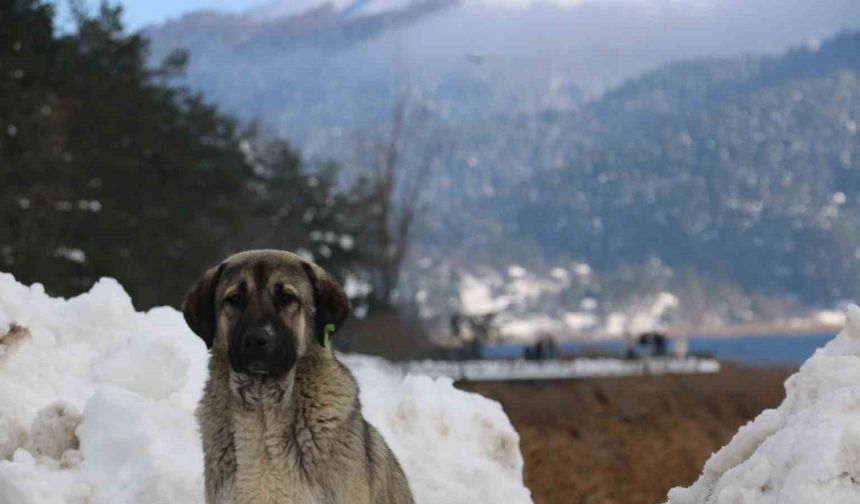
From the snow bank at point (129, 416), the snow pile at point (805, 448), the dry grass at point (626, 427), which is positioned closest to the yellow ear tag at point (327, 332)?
the snow pile at point (805, 448)

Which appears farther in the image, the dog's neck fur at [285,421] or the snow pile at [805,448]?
the dog's neck fur at [285,421]

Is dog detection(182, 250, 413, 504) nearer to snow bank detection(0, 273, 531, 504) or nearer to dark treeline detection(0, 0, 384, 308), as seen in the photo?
snow bank detection(0, 273, 531, 504)

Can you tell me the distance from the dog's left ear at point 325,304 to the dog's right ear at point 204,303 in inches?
18.0

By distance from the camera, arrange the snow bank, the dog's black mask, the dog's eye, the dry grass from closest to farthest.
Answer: the dog's black mask → the dog's eye → the snow bank → the dry grass

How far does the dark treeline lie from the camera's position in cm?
3456

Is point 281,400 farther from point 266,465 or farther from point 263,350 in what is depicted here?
point 263,350

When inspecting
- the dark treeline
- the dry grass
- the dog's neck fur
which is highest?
the dark treeline

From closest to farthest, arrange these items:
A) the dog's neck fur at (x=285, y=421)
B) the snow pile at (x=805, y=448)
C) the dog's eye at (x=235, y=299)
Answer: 1. the snow pile at (x=805, y=448)
2. the dog's eye at (x=235, y=299)
3. the dog's neck fur at (x=285, y=421)

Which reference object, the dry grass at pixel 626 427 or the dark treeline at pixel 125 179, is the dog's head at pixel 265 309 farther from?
the dark treeline at pixel 125 179

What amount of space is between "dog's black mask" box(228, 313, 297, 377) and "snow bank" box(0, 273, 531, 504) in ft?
7.58

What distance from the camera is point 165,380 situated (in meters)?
9.23

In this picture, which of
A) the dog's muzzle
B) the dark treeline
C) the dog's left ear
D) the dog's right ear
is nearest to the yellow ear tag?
the dog's left ear

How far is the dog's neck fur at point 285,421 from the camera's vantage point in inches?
236

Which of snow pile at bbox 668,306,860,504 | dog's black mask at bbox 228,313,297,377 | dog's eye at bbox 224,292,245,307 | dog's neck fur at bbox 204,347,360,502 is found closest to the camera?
snow pile at bbox 668,306,860,504
